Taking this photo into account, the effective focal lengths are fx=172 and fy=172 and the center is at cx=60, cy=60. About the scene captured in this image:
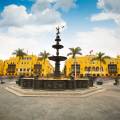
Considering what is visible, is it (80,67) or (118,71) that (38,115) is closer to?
(80,67)

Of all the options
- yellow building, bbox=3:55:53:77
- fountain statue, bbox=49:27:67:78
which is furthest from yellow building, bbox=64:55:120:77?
fountain statue, bbox=49:27:67:78

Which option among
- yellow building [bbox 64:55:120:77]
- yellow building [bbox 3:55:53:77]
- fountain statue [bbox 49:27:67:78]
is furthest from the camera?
yellow building [bbox 3:55:53:77]

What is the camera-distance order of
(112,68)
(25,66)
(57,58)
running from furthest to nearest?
1. (25,66)
2. (112,68)
3. (57,58)

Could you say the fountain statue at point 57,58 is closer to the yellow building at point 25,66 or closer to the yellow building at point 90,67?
the yellow building at point 90,67

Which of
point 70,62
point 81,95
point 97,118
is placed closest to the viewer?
point 97,118

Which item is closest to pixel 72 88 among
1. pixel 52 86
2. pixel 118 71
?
pixel 52 86

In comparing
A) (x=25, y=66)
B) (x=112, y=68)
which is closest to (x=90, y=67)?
(x=112, y=68)

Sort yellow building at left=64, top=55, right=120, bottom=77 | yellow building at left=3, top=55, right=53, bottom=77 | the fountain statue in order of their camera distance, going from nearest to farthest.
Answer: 1. the fountain statue
2. yellow building at left=64, top=55, right=120, bottom=77
3. yellow building at left=3, top=55, right=53, bottom=77

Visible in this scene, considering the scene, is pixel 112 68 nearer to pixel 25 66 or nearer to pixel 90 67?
pixel 90 67

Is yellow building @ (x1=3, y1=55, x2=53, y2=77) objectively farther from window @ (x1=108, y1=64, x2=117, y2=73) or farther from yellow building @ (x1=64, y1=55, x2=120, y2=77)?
window @ (x1=108, y1=64, x2=117, y2=73)

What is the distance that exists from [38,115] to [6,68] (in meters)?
74.3

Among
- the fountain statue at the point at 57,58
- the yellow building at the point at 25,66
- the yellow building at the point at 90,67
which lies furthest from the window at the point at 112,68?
the fountain statue at the point at 57,58

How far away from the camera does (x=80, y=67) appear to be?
74062 millimetres

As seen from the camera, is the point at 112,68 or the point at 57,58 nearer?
the point at 57,58
